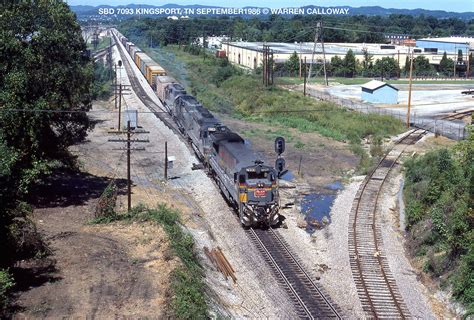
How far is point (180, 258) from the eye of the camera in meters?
23.2

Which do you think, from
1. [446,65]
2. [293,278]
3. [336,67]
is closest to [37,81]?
[293,278]

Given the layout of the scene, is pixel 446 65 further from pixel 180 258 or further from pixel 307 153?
pixel 180 258

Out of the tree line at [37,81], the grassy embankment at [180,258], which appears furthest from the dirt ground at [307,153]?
the tree line at [37,81]

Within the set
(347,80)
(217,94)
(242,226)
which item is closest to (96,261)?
(242,226)

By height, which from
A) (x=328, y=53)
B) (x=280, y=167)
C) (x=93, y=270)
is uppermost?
(x=328, y=53)

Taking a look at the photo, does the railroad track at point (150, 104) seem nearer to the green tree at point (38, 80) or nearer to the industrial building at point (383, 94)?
the green tree at point (38, 80)

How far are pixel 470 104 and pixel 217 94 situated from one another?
32336 mm

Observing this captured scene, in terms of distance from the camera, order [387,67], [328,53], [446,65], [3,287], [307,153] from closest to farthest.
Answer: [3,287] < [307,153] < [387,67] < [446,65] < [328,53]

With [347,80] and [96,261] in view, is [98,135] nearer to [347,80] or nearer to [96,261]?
[96,261]

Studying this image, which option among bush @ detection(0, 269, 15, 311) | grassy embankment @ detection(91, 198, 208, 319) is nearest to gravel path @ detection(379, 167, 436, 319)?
grassy embankment @ detection(91, 198, 208, 319)

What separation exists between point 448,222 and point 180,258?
11.9 metres

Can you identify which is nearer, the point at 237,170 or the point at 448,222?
the point at 448,222

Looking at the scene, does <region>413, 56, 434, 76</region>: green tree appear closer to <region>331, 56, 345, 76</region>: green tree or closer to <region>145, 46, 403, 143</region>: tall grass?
<region>331, 56, 345, 76</region>: green tree

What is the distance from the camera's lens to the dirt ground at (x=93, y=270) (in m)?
18.8
